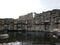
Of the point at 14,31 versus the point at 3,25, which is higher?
the point at 3,25

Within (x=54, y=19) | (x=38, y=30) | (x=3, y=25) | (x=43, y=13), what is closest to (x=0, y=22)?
(x=3, y=25)

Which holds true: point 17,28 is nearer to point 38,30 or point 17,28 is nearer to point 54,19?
point 38,30

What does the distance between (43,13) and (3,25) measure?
410 centimetres

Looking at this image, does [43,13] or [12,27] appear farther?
[43,13]

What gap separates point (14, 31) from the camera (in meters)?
9.70

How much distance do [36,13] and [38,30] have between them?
2061 millimetres

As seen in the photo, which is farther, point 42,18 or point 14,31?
point 42,18

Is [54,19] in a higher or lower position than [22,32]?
higher

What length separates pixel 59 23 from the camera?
9.38 m

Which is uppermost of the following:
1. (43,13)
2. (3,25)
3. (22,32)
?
(43,13)

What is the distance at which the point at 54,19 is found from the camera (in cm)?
971

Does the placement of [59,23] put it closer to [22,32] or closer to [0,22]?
[22,32]

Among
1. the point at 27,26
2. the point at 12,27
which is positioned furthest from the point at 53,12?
the point at 12,27

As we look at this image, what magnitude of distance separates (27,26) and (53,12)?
9.27ft
